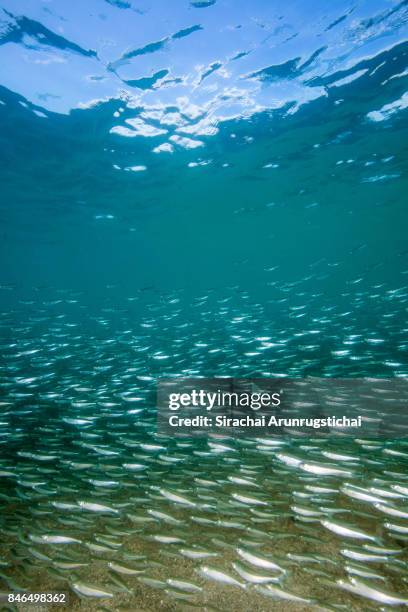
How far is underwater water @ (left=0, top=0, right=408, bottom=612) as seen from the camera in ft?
13.8

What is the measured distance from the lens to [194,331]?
18.2m

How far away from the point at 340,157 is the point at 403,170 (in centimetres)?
574

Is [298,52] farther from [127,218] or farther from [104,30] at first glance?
[127,218]

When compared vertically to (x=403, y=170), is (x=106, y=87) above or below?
below

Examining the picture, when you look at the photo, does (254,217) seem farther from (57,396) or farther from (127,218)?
(57,396)

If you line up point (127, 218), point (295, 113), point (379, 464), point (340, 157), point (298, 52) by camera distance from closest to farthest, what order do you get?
point (379, 464)
point (298, 52)
point (295, 113)
point (340, 157)
point (127, 218)

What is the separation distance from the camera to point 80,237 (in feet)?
124

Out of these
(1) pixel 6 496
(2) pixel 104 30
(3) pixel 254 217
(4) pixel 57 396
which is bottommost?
(1) pixel 6 496

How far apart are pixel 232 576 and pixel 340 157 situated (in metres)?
22.7

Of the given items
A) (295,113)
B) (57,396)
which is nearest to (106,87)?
(295,113)

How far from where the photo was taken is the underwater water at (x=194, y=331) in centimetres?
422

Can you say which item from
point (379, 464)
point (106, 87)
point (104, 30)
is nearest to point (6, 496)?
point (379, 464)

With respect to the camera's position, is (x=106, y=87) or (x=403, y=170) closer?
(x=106, y=87)

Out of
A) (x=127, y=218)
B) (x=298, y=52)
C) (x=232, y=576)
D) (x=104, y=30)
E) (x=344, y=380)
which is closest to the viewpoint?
(x=232, y=576)
